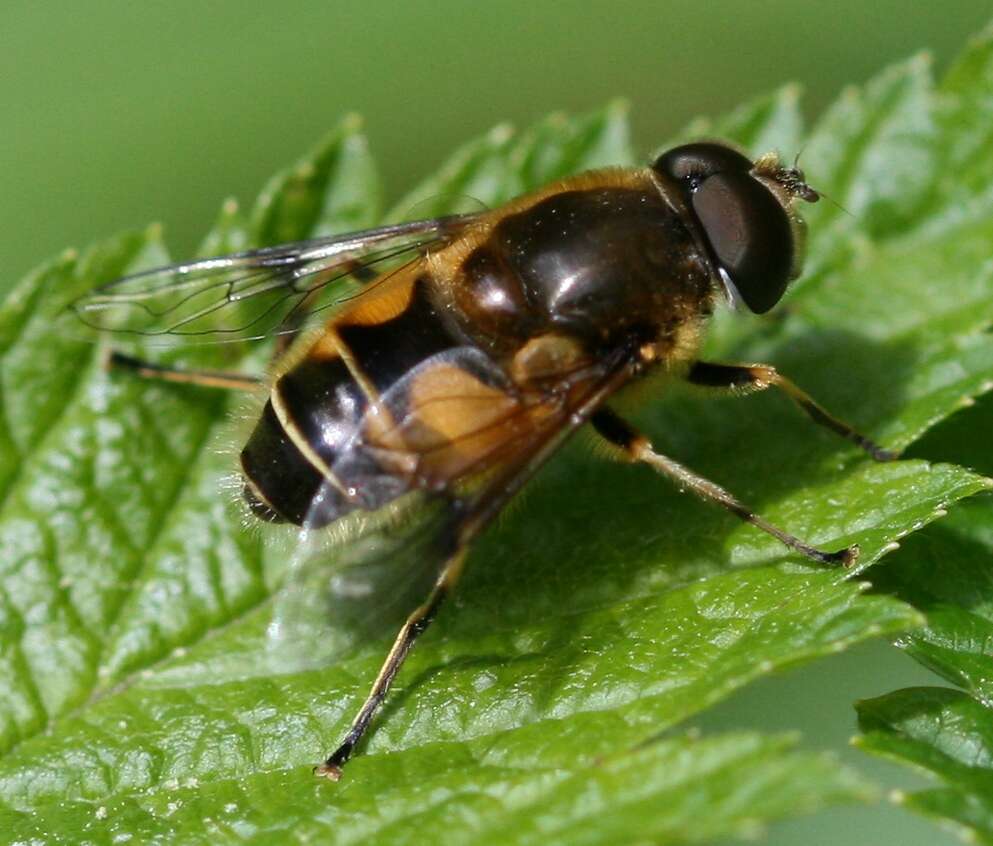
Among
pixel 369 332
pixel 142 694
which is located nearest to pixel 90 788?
pixel 142 694

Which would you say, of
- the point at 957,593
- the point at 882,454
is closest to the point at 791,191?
the point at 882,454

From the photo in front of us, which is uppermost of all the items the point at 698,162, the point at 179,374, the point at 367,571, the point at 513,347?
the point at 698,162

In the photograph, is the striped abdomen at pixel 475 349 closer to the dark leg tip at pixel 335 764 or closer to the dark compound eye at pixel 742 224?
the dark compound eye at pixel 742 224

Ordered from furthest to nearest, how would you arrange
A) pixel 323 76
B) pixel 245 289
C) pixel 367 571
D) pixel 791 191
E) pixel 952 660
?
pixel 323 76 → pixel 245 289 → pixel 791 191 → pixel 952 660 → pixel 367 571

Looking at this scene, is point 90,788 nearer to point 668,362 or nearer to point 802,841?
point 668,362

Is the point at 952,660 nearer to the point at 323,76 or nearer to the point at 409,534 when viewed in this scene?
the point at 409,534

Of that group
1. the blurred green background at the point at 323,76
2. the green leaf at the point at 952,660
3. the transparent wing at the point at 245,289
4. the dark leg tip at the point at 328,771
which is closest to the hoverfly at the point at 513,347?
the dark leg tip at the point at 328,771
